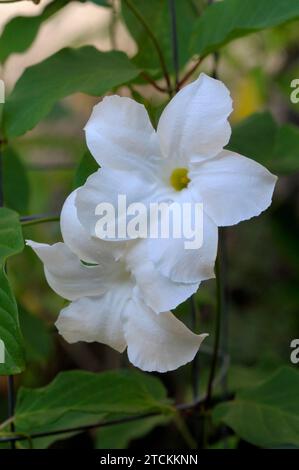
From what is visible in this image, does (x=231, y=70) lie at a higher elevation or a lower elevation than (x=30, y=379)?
higher

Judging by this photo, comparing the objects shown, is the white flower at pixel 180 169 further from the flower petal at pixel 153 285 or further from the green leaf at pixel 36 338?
the green leaf at pixel 36 338

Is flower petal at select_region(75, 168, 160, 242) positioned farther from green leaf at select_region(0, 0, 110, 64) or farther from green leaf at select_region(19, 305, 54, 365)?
green leaf at select_region(19, 305, 54, 365)

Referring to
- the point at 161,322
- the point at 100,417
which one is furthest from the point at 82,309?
the point at 100,417

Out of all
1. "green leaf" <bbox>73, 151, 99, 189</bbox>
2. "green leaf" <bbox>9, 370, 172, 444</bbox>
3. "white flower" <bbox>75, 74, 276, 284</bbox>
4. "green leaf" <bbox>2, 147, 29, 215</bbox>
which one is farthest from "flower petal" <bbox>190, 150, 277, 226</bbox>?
"green leaf" <bbox>2, 147, 29, 215</bbox>

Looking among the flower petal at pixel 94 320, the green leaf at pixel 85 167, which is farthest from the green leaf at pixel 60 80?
the flower petal at pixel 94 320

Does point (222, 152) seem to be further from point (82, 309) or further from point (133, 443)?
point (133, 443)

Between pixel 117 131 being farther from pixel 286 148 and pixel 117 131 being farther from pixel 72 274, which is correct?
pixel 286 148

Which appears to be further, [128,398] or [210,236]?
[128,398]
